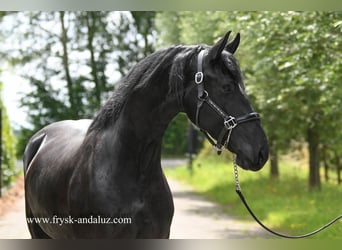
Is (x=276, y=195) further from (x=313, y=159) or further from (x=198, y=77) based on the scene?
(x=198, y=77)

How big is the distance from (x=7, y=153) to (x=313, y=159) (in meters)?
4.66

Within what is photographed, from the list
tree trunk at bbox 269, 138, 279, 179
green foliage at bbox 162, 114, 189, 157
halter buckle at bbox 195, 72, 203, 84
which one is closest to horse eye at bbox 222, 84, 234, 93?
halter buckle at bbox 195, 72, 203, 84

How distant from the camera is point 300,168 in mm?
8891

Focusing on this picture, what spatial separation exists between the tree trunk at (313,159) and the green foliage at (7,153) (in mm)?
4326

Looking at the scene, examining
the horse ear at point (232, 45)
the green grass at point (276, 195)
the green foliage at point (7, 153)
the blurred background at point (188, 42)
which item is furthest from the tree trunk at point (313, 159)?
the horse ear at point (232, 45)

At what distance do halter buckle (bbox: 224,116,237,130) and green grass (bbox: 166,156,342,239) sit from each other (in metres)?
2.57

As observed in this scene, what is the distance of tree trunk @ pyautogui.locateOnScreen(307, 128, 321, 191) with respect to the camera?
25.4 feet

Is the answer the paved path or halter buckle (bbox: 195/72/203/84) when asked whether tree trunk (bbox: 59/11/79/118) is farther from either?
halter buckle (bbox: 195/72/203/84)

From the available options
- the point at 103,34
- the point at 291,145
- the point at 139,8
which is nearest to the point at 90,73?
the point at 103,34

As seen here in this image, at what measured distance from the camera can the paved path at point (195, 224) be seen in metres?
4.90

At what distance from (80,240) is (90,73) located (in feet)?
9.79

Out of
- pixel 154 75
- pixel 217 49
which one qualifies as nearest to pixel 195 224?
pixel 154 75

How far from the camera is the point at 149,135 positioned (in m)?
2.67

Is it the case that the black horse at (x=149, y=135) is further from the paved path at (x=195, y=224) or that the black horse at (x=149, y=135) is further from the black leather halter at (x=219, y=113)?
the paved path at (x=195, y=224)
